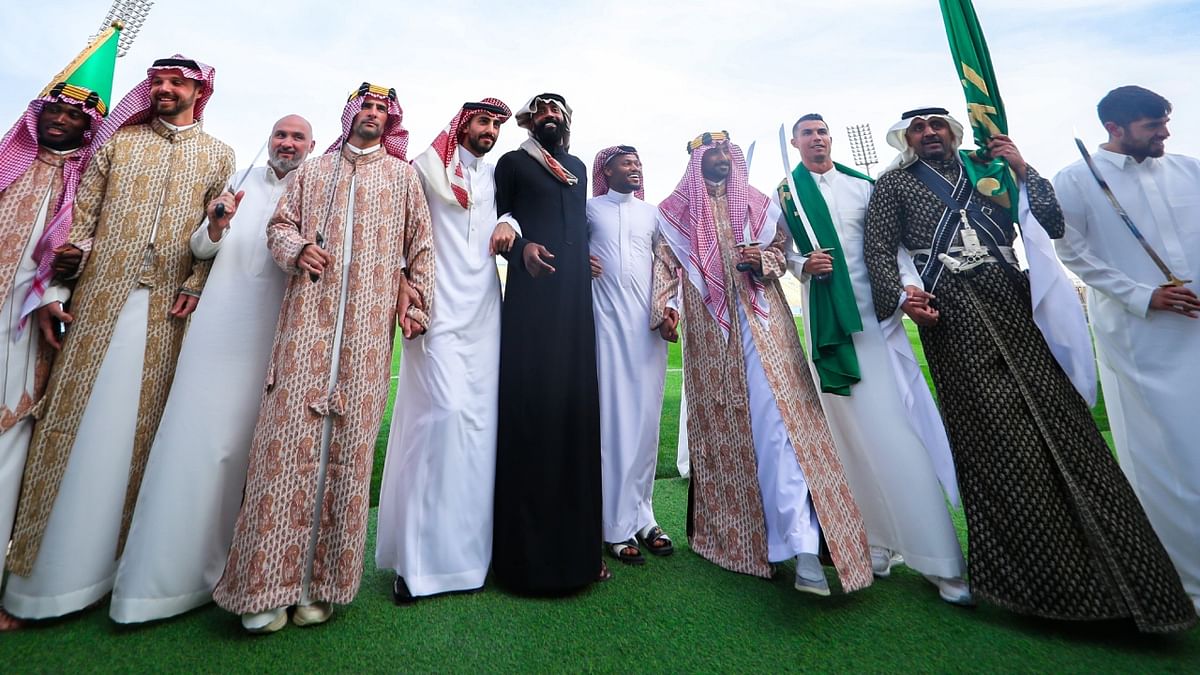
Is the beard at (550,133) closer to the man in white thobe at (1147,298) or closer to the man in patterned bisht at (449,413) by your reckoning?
the man in patterned bisht at (449,413)

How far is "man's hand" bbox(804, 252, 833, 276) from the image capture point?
2.59 meters

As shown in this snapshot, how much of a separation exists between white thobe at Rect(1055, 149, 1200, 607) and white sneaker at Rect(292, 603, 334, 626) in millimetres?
3446

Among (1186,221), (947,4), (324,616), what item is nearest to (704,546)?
(324,616)

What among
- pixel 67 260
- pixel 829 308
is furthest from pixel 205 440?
pixel 829 308

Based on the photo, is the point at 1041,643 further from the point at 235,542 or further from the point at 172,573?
the point at 172,573

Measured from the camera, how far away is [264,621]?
1.90 metres

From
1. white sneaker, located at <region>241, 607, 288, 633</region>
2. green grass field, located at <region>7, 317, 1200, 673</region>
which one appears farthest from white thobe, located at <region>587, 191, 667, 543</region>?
white sneaker, located at <region>241, 607, 288, 633</region>

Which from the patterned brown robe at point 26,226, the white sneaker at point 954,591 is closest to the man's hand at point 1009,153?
the white sneaker at point 954,591

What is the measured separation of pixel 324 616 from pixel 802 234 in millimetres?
2692

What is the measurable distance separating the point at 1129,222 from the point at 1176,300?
0.40 meters

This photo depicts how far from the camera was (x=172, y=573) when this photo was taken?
1998 millimetres

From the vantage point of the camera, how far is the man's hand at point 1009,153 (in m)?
2.47

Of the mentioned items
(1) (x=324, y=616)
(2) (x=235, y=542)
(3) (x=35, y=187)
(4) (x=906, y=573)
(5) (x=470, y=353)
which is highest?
(3) (x=35, y=187)

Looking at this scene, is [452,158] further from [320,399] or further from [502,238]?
[320,399]
